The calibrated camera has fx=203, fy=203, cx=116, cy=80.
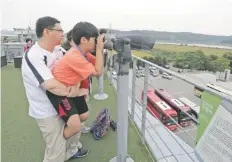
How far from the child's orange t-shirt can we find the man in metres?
0.05

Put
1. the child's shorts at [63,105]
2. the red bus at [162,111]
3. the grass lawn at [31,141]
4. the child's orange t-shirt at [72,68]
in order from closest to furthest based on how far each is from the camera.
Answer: the child's orange t-shirt at [72,68], the child's shorts at [63,105], the grass lawn at [31,141], the red bus at [162,111]

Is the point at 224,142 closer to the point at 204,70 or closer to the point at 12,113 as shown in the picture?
the point at 12,113

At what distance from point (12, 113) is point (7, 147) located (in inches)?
38.8

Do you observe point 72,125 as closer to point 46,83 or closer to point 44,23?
point 46,83

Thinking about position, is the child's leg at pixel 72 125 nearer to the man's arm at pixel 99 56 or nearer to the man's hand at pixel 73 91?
the man's hand at pixel 73 91

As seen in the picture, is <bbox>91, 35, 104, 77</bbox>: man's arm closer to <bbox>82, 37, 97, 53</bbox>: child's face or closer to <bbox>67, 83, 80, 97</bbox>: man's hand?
<bbox>82, 37, 97, 53</bbox>: child's face

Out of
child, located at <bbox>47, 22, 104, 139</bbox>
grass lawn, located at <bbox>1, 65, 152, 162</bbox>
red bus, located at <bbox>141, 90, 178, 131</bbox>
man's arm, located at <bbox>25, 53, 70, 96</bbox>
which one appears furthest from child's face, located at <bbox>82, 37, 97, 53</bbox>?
red bus, located at <bbox>141, 90, 178, 131</bbox>

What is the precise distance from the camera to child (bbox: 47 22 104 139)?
51.0 inches

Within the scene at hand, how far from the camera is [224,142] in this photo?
2.90ft

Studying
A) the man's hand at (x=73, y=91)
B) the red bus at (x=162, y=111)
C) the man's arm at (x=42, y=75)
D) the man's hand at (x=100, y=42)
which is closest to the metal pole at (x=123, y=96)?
the man's hand at (x=100, y=42)

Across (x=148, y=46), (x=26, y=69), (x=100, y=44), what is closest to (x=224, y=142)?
(x=148, y=46)

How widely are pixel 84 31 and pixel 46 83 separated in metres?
0.41

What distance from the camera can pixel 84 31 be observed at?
1315 mm

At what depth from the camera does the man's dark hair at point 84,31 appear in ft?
4.31
